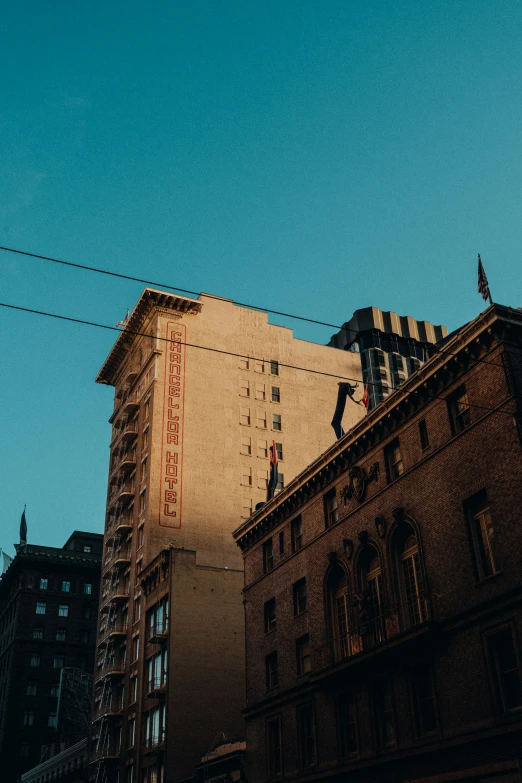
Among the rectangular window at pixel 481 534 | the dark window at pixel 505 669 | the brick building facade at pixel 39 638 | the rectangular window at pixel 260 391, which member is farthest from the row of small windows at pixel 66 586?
the dark window at pixel 505 669

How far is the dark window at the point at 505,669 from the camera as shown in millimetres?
26797

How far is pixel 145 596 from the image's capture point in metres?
62.6

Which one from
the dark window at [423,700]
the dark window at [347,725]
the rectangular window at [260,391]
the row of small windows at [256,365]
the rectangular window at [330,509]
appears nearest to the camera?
the dark window at [423,700]

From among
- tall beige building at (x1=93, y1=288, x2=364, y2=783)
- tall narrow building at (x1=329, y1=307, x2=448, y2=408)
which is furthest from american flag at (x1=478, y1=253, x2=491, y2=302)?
tall narrow building at (x1=329, y1=307, x2=448, y2=408)

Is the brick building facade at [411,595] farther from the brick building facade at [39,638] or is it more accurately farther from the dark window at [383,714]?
the brick building facade at [39,638]

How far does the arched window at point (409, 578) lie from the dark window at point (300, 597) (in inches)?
A: 342

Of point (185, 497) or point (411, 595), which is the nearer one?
point (411, 595)

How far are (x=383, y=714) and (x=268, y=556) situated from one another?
14.4 metres

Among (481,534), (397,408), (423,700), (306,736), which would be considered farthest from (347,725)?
(397,408)

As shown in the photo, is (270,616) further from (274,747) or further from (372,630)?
(372,630)

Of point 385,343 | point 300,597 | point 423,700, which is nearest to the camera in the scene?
point 423,700

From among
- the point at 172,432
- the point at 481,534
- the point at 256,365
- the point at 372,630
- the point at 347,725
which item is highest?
the point at 256,365

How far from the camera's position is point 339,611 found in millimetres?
38719

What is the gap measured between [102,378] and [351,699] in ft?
190
